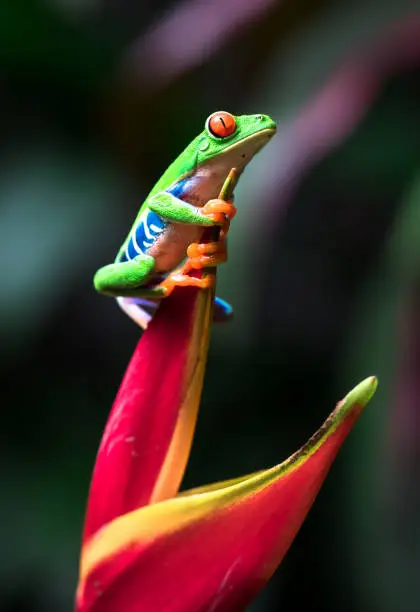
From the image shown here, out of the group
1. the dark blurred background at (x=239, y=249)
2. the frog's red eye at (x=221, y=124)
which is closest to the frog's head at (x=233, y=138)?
the frog's red eye at (x=221, y=124)

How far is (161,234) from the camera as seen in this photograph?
0.50 metres

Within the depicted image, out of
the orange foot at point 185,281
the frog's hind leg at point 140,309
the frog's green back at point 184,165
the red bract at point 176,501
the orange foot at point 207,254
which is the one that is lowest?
the red bract at point 176,501

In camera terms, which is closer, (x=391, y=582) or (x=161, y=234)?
(x=161, y=234)

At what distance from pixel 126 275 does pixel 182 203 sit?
0.23 feet

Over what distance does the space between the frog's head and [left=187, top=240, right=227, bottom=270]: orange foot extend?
0.19ft

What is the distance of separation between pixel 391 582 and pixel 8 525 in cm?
54

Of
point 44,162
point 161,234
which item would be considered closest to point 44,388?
point 44,162

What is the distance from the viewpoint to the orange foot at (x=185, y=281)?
41 cm

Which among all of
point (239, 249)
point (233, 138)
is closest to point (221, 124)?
point (233, 138)

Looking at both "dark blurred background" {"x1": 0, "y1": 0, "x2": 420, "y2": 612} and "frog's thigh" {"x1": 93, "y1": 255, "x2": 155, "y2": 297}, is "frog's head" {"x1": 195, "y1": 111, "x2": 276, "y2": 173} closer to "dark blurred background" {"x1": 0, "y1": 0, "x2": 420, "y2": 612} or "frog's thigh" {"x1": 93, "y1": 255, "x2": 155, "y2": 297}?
"frog's thigh" {"x1": 93, "y1": 255, "x2": 155, "y2": 297}

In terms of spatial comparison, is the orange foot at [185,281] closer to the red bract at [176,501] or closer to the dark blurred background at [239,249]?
the red bract at [176,501]

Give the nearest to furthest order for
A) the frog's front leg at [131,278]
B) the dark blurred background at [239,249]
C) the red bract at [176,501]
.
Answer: the red bract at [176,501] < the frog's front leg at [131,278] < the dark blurred background at [239,249]

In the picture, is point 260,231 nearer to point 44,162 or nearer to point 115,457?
point 44,162

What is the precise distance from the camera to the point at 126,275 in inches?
20.0
